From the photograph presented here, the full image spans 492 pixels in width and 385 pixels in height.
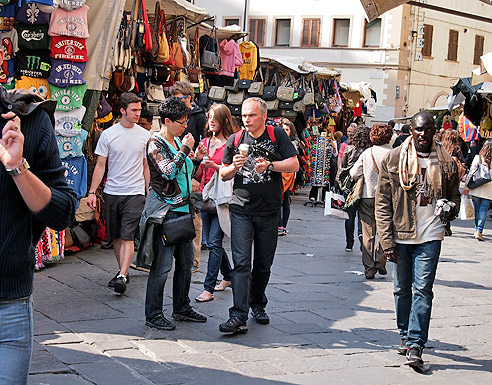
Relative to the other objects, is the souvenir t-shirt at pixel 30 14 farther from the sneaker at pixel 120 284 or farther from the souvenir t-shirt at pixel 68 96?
the sneaker at pixel 120 284

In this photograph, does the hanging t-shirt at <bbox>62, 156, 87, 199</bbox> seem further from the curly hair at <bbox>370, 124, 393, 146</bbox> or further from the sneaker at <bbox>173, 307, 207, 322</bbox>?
the curly hair at <bbox>370, 124, 393, 146</bbox>

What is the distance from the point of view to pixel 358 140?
32.0ft

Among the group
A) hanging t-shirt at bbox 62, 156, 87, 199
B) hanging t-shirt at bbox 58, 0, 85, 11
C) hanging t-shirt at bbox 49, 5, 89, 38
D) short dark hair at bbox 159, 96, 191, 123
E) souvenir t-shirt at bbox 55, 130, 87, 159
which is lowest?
hanging t-shirt at bbox 62, 156, 87, 199

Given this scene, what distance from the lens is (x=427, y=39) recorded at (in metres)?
39.9

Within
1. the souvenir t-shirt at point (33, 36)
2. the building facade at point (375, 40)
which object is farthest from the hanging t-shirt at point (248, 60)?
the building facade at point (375, 40)

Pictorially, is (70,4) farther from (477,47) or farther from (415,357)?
(477,47)

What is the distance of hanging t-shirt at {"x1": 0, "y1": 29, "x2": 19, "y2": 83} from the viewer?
7988mm

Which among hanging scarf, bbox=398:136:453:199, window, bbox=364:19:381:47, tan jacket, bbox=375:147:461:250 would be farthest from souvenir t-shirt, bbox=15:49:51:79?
window, bbox=364:19:381:47

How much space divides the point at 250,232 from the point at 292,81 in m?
12.5

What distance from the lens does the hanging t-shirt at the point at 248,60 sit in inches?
604

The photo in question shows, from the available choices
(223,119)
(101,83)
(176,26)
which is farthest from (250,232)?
(176,26)

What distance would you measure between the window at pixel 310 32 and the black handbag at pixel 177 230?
3427 cm

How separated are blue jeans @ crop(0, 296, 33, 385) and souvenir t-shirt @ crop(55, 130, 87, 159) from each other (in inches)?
222

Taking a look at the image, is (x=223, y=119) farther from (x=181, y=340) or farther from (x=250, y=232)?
(x=181, y=340)
